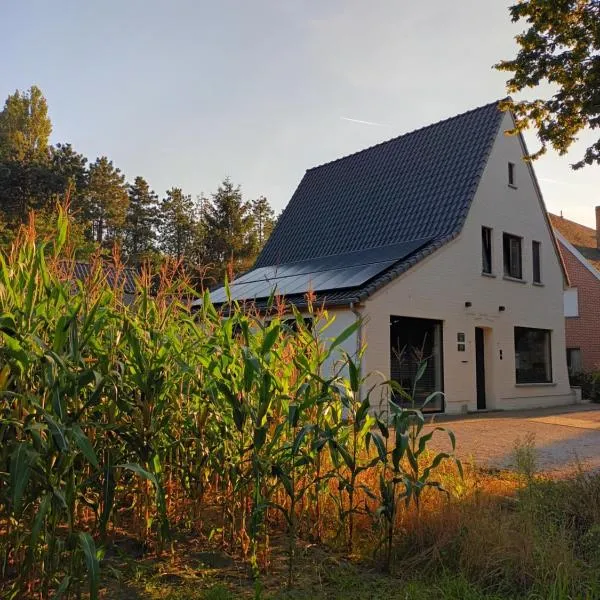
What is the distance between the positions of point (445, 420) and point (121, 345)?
1136cm

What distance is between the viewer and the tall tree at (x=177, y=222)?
1695 inches

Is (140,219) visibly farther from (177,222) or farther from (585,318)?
(585,318)

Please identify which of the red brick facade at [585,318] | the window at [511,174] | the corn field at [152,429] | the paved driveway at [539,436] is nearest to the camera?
the corn field at [152,429]

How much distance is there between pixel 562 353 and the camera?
63.3 ft

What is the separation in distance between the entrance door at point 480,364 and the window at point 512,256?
7.34ft

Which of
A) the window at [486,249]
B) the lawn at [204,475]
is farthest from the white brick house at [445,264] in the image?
the lawn at [204,475]

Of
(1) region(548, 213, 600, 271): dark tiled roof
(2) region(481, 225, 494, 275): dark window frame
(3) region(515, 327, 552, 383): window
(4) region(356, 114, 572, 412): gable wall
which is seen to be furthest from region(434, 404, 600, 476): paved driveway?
(1) region(548, 213, 600, 271): dark tiled roof

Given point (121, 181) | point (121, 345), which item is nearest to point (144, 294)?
point (121, 345)

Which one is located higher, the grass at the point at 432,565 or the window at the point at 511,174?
the window at the point at 511,174

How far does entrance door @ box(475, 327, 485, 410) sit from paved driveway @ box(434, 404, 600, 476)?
0.92 metres

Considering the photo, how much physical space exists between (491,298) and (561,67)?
8.87m

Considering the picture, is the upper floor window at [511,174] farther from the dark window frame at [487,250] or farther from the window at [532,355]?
the window at [532,355]

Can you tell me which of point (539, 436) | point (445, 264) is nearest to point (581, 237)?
point (445, 264)

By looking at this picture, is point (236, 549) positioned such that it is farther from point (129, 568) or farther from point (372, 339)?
point (372, 339)
